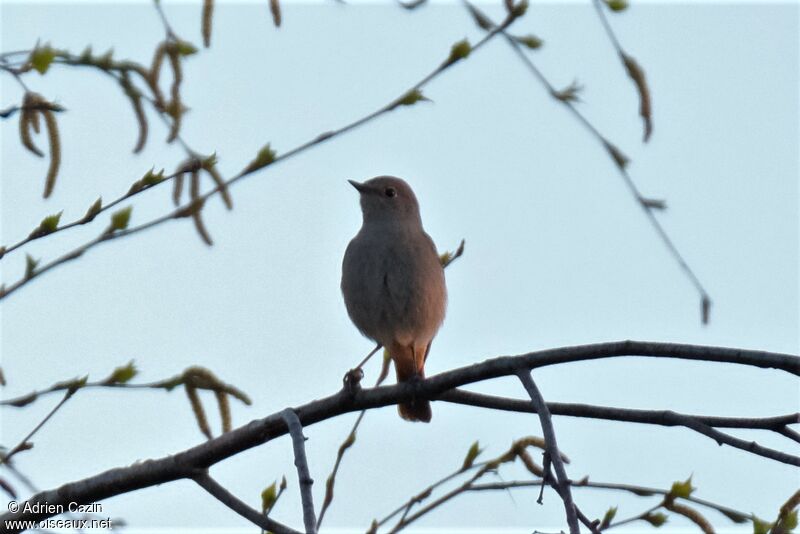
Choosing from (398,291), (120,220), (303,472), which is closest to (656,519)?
(303,472)

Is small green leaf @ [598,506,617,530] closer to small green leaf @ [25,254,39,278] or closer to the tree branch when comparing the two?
the tree branch

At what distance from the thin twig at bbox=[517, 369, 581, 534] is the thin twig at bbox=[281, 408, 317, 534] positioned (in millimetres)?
621

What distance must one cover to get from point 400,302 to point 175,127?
398 cm

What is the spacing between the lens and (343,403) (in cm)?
441

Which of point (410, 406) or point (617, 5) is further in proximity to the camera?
point (410, 406)

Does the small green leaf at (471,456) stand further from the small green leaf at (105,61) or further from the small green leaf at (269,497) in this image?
the small green leaf at (105,61)

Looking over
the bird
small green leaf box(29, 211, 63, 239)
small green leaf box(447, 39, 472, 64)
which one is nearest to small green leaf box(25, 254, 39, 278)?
small green leaf box(29, 211, 63, 239)

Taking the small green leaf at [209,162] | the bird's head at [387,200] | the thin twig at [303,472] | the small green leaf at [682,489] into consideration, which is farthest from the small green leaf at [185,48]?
the bird's head at [387,200]

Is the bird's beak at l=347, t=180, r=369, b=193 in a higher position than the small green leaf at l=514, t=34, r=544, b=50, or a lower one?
higher

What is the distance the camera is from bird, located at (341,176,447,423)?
24.2 feet

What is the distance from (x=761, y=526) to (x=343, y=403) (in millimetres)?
1760

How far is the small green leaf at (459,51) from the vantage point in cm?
329

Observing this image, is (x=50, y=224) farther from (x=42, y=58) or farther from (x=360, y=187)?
(x=360, y=187)

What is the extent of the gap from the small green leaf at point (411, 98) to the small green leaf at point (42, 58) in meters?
0.97
